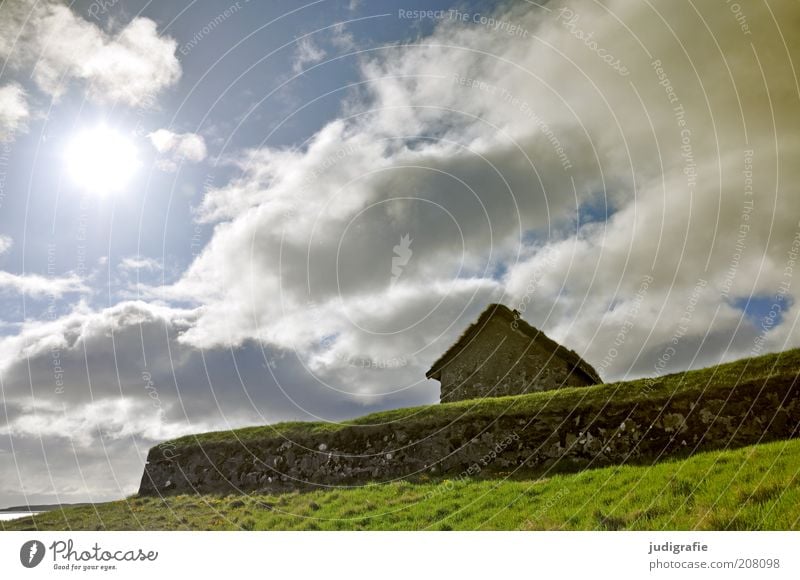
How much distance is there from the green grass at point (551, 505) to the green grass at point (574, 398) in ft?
8.19

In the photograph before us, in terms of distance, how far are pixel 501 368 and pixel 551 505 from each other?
51.7 feet

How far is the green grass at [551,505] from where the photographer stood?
7.55 metres

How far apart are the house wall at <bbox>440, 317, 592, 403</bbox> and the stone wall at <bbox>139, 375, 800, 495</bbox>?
345 inches

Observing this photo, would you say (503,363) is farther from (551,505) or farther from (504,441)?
(551,505)

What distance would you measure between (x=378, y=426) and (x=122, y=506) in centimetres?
1093

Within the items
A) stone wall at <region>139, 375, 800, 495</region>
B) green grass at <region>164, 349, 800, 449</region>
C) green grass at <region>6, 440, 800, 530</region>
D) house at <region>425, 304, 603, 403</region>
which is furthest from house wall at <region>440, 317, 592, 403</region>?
green grass at <region>6, 440, 800, 530</region>

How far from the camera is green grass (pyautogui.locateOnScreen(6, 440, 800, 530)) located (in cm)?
755

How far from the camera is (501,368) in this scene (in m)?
25.4

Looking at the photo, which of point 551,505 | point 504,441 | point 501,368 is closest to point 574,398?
point 504,441

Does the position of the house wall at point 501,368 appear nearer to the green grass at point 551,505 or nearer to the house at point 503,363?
the house at point 503,363

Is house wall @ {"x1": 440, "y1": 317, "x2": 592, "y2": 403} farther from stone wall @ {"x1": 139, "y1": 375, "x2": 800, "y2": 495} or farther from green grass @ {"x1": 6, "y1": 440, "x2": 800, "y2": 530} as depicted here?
green grass @ {"x1": 6, "y1": 440, "x2": 800, "y2": 530}

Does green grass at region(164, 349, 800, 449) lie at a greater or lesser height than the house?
lesser
